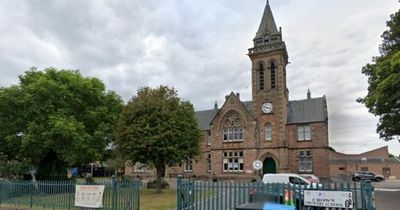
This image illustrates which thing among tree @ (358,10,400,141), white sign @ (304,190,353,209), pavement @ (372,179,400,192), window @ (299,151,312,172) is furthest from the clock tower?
white sign @ (304,190,353,209)

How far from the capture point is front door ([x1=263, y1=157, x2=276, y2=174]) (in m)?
42.5

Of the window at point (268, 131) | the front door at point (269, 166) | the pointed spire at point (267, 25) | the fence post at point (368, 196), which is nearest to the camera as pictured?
the fence post at point (368, 196)

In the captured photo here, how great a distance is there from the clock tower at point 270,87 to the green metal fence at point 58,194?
95.6ft

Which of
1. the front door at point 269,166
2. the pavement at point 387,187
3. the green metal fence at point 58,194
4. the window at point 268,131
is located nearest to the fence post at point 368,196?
the green metal fence at point 58,194

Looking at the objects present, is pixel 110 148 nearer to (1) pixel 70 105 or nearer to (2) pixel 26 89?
(1) pixel 70 105

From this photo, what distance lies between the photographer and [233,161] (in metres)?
45.0

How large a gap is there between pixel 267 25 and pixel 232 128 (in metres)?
13.9

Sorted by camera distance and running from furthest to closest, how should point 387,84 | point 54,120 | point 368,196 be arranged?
point 54,120 → point 387,84 → point 368,196

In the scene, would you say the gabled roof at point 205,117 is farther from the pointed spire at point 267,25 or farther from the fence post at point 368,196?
the fence post at point 368,196

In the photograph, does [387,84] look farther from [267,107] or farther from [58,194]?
[267,107]

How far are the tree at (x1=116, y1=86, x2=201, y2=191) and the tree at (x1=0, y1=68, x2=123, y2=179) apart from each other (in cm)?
342

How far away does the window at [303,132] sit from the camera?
138ft

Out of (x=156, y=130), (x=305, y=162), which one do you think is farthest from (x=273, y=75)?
(x=156, y=130)

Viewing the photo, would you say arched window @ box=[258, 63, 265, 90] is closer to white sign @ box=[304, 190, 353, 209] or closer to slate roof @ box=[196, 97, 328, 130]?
slate roof @ box=[196, 97, 328, 130]
